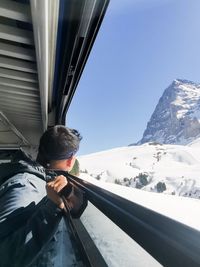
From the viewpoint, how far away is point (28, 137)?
310 inches

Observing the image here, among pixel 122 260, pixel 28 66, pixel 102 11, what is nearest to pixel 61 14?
pixel 102 11

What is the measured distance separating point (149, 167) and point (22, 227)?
111m

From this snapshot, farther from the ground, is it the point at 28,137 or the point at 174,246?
the point at 28,137

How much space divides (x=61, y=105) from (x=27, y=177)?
2.94m

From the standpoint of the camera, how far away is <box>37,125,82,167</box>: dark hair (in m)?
1.39

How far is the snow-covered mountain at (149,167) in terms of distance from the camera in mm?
71825

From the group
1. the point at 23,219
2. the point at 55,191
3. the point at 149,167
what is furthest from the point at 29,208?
the point at 149,167

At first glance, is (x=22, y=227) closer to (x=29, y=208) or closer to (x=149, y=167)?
(x=29, y=208)

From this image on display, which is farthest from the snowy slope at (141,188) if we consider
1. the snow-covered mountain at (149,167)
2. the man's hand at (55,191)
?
the man's hand at (55,191)

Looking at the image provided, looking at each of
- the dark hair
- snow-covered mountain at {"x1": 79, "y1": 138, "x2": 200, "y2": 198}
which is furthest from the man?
snow-covered mountain at {"x1": 79, "y1": 138, "x2": 200, "y2": 198}

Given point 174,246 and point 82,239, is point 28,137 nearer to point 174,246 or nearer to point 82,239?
point 82,239

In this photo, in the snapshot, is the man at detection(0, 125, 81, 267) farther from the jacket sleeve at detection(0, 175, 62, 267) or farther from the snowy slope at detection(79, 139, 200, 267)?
the snowy slope at detection(79, 139, 200, 267)

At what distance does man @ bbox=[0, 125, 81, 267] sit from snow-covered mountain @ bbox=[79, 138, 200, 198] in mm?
59872

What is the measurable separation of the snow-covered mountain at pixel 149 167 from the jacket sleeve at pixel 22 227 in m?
60.1
